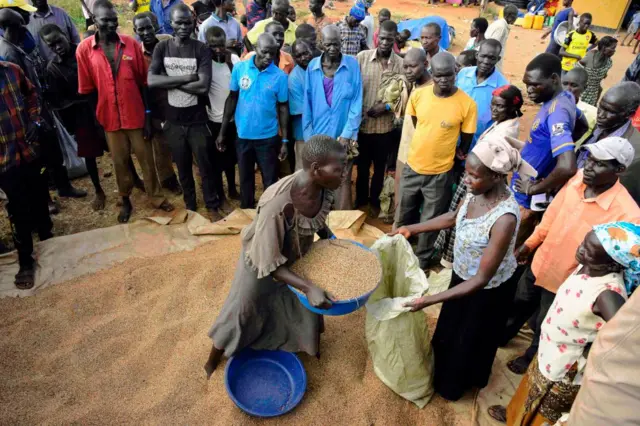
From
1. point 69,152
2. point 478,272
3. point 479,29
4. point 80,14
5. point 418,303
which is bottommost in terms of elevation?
point 69,152

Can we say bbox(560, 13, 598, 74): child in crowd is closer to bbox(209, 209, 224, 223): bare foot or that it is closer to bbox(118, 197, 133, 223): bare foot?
bbox(209, 209, 224, 223): bare foot

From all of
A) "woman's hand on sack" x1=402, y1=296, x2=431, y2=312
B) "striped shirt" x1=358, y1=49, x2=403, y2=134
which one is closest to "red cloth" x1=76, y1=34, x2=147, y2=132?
"striped shirt" x1=358, y1=49, x2=403, y2=134

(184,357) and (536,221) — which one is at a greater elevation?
(536,221)

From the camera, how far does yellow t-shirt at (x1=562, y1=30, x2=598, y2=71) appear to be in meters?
7.79

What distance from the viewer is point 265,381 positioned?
2.82 m

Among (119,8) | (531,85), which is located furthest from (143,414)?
(119,8)

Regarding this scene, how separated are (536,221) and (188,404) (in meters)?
2.90

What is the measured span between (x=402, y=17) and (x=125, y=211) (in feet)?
48.2

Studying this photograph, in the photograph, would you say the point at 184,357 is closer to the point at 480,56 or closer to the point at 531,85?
the point at 531,85

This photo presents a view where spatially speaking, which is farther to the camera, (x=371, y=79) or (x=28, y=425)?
(x=371, y=79)

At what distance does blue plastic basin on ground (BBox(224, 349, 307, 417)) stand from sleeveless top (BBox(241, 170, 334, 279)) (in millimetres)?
818

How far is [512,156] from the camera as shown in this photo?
2184mm

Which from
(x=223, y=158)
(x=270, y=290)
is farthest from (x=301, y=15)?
(x=270, y=290)

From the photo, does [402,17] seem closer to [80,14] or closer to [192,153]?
[80,14]
